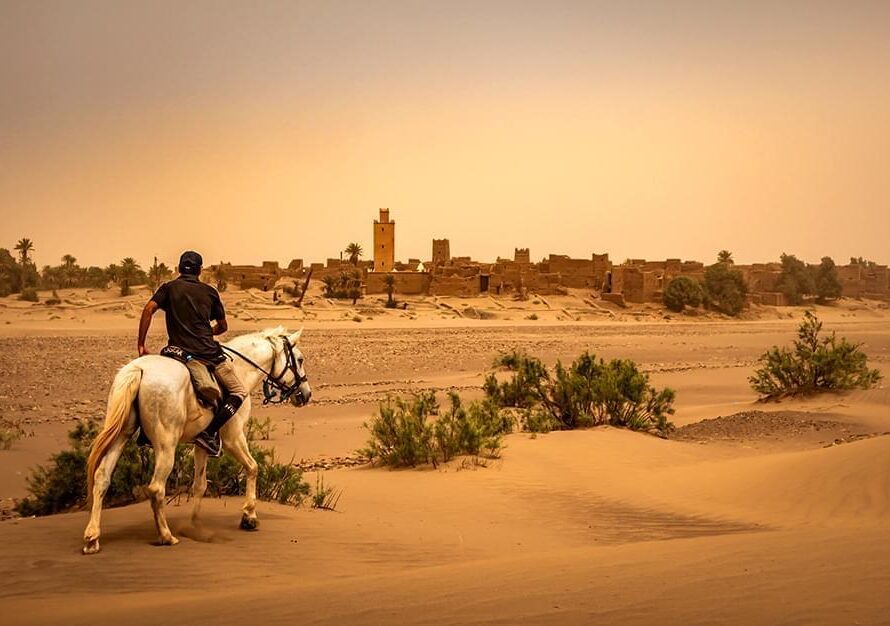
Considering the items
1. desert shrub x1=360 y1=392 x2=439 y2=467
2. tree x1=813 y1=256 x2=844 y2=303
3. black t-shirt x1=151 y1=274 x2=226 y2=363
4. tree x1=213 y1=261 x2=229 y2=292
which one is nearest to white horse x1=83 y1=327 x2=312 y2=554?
black t-shirt x1=151 y1=274 x2=226 y2=363

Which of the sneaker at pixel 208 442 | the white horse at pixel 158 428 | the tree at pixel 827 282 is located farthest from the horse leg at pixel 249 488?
the tree at pixel 827 282

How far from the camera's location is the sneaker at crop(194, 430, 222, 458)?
7.32 metres

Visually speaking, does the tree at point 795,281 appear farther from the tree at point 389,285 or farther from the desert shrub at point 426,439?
the desert shrub at point 426,439

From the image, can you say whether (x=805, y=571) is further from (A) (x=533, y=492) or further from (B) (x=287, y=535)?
(A) (x=533, y=492)

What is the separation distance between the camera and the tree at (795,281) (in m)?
73.4

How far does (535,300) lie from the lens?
57.8 meters

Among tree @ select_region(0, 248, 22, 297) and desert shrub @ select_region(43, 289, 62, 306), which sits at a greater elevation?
tree @ select_region(0, 248, 22, 297)

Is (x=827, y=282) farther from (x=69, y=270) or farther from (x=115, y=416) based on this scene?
(x=115, y=416)

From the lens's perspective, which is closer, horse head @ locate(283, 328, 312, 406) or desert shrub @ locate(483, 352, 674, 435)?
horse head @ locate(283, 328, 312, 406)

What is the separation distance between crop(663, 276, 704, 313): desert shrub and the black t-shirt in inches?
2151

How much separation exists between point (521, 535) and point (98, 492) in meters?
4.09

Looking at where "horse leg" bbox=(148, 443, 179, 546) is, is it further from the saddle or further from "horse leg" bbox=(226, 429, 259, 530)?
"horse leg" bbox=(226, 429, 259, 530)

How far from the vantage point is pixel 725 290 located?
61625 mm

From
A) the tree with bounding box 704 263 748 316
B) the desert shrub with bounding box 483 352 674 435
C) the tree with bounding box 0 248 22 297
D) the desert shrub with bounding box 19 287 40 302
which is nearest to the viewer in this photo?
the desert shrub with bounding box 483 352 674 435
